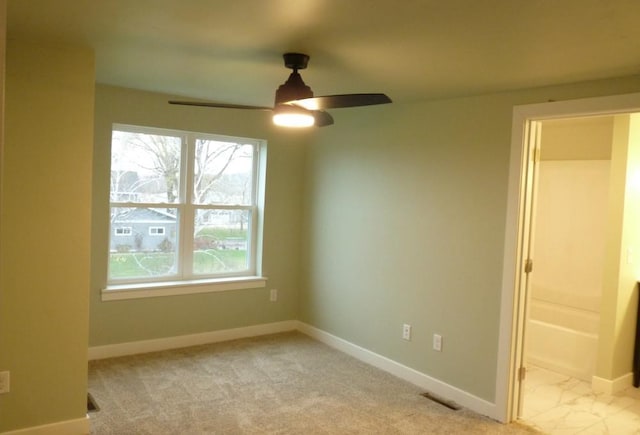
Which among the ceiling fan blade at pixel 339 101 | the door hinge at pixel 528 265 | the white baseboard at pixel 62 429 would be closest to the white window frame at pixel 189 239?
the white baseboard at pixel 62 429

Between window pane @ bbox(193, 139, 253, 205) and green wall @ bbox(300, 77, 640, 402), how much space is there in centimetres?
71

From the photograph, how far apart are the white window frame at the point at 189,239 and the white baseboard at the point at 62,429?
1.38m

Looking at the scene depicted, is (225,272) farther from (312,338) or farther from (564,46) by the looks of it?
(564,46)

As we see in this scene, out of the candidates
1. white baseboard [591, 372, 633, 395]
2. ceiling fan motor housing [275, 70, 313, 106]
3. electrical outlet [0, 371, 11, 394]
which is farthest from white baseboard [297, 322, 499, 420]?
electrical outlet [0, 371, 11, 394]

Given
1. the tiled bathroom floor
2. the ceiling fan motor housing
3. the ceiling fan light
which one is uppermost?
the ceiling fan motor housing

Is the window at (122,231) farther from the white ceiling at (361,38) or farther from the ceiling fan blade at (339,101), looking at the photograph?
the ceiling fan blade at (339,101)

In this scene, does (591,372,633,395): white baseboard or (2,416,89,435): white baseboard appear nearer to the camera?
(2,416,89,435): white baseboard

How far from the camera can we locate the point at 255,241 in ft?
16.6

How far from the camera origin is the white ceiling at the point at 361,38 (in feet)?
6.31

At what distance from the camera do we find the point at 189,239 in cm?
464

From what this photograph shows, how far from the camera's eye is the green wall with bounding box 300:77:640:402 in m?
3.40

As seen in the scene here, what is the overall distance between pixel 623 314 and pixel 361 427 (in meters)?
2.42

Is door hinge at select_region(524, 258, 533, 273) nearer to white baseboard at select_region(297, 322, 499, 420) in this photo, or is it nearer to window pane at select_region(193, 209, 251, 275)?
white baseboard at select_region(297, 322, 499, 420)

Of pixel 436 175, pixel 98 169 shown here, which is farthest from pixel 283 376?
pixel 98 169
